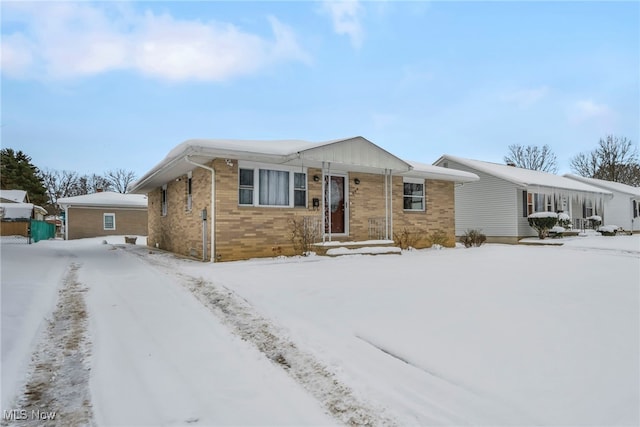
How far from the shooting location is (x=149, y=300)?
504cm

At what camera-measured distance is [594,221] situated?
822 inches

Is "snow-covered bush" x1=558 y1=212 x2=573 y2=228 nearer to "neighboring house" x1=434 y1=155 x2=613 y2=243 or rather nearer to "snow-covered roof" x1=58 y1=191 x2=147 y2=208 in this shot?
"neighboring house" x1=434 y1=155 x2=613 y2=243

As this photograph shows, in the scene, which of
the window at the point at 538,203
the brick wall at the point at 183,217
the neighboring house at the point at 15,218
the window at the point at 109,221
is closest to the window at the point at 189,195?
the brick wall at the point at 183,217

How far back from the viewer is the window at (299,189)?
33.4 feet

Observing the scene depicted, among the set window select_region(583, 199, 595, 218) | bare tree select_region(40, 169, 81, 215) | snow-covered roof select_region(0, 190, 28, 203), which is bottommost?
window select_region(583, 199, 595, 218)

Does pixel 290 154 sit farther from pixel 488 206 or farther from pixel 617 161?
pixel 617 161

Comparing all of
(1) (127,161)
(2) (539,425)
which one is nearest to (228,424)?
(2) (539,425)

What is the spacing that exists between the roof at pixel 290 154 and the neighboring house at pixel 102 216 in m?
15.0

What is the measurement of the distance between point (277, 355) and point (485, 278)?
418 cm

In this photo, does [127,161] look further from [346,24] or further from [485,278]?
[485,278]

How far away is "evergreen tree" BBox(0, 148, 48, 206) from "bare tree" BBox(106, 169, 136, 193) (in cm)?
882

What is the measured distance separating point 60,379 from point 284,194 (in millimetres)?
7535

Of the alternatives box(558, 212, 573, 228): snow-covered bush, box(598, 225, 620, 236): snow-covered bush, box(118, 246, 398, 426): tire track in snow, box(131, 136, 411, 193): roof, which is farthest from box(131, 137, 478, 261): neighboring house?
box(598, 225, 620, 236): snow-covered bush

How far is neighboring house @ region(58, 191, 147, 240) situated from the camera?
73.9ft
